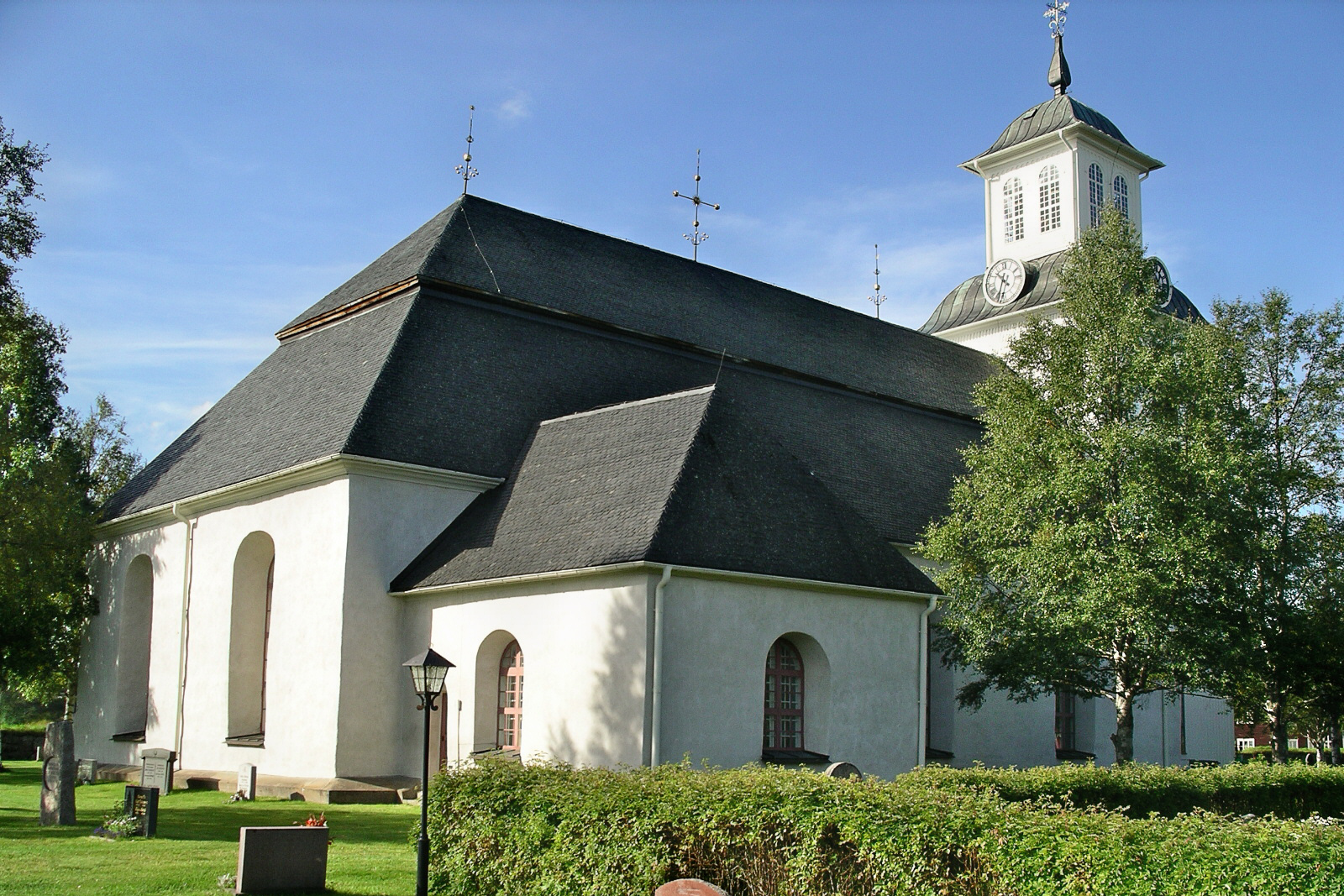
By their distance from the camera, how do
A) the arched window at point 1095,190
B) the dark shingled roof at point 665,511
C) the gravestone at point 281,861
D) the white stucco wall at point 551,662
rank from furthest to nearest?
the arched window at point 1095,190
the dark shingled roof at point 665,511
the white stucco wall at point 551,662
the gravestone at point 281,861

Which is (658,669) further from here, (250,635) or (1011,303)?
(1011,303)

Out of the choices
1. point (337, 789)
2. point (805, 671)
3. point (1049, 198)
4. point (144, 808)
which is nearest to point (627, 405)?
point (805, 671)

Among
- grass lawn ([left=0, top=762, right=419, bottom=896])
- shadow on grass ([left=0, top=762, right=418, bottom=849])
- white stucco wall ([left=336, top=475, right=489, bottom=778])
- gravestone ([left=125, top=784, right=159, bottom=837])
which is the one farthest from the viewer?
white stucco wall ([left=336, top=475, right=489, bottom=778])

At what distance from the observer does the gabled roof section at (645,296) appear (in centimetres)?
2630

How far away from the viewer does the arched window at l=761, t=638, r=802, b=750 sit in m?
19.2

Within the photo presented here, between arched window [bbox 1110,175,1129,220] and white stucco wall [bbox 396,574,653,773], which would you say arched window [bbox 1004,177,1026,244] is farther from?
white stucco wall [bbox 396,574,653,773]

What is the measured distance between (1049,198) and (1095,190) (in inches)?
63.6

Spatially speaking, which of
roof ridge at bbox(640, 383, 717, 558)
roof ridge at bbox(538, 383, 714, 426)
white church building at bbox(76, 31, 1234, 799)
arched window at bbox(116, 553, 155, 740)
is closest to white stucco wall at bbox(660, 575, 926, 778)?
white church building at bbox(76, 31, 1234, 799)

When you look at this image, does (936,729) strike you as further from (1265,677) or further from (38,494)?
(38,494)

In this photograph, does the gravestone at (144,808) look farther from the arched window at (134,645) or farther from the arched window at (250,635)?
the arched window at (134,645)

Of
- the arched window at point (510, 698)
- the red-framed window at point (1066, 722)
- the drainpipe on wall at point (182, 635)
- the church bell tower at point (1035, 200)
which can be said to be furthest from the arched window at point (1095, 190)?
the drainpipe on wall at point (182, 635)

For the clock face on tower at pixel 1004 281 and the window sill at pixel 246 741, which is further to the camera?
the clock face on tower at pixel 1004 281

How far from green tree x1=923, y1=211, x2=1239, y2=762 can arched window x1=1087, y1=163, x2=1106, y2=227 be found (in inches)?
733

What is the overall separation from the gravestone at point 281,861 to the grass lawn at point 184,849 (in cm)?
31
